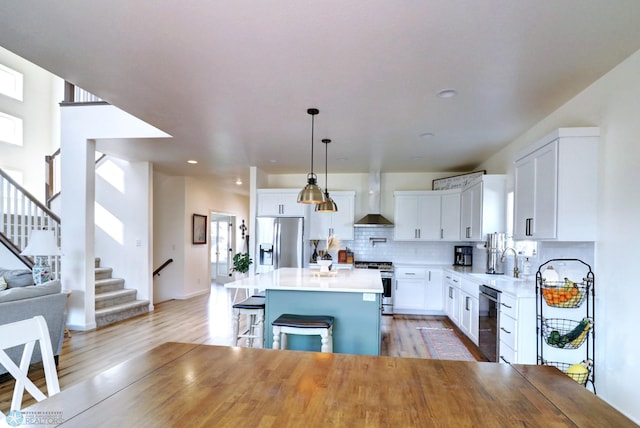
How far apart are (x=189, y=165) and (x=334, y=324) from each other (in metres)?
4.32

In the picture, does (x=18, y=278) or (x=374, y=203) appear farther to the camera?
(x=374, y=203)

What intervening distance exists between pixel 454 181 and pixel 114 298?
6108 mm

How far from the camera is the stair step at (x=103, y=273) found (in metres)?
5.83

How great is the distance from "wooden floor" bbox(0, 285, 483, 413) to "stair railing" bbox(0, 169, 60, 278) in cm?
140

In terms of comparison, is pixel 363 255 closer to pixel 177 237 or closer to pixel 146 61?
pixel 177 237

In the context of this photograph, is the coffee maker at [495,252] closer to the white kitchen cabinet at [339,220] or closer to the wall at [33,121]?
the white kitchen cabinet at [339,220]

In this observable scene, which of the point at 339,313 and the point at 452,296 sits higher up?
the point at 339,313

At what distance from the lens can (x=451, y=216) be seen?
5945 mm

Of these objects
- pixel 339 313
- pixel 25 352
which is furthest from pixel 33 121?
pixel 25 352

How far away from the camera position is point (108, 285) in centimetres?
570

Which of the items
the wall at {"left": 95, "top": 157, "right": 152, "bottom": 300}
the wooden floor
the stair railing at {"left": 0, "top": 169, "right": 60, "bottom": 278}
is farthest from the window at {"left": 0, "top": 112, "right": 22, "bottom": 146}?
the wooden floor

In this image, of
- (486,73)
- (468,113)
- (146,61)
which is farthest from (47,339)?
(468,113)

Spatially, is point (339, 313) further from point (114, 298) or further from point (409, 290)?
point (114, 298)

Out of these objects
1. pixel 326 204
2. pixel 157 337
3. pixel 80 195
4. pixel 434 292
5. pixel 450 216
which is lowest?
pixel 157 337
